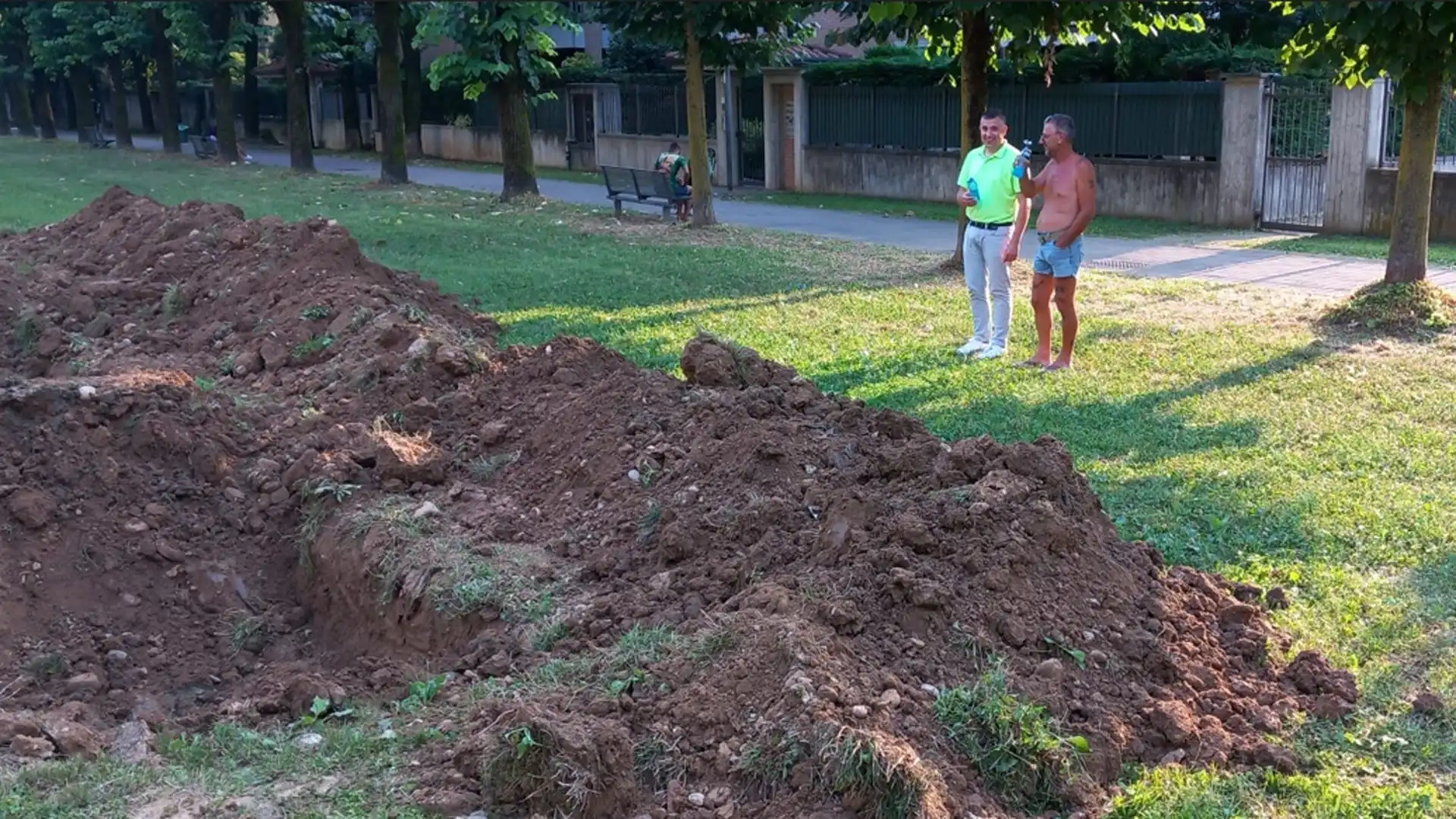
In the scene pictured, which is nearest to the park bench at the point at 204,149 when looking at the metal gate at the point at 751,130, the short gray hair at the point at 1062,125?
the metal gate at the point at 751,130

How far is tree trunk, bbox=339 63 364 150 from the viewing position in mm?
42656

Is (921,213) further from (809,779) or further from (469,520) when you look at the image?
(809,779)

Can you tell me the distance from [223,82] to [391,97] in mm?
10367

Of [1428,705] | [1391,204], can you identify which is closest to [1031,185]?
[1428,705]

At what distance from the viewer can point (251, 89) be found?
4444 centimetres

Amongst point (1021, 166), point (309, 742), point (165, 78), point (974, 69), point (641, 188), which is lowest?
point (309, 742)

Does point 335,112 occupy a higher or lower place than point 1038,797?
higher

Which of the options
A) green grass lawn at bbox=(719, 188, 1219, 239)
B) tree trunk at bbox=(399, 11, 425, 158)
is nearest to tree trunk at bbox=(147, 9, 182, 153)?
tree trunk at bbox=(399, 11, 425, 158)

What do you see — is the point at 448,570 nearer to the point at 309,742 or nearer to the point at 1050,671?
the point at 309,742

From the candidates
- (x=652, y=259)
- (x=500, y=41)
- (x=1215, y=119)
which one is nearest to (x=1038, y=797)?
(x=652, y=259)

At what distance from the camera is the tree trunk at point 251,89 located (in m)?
39.0

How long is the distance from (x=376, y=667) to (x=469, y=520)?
101 cm

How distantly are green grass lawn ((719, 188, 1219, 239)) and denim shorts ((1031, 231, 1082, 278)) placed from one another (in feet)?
30.2

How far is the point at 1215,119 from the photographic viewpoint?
64.7 ft
